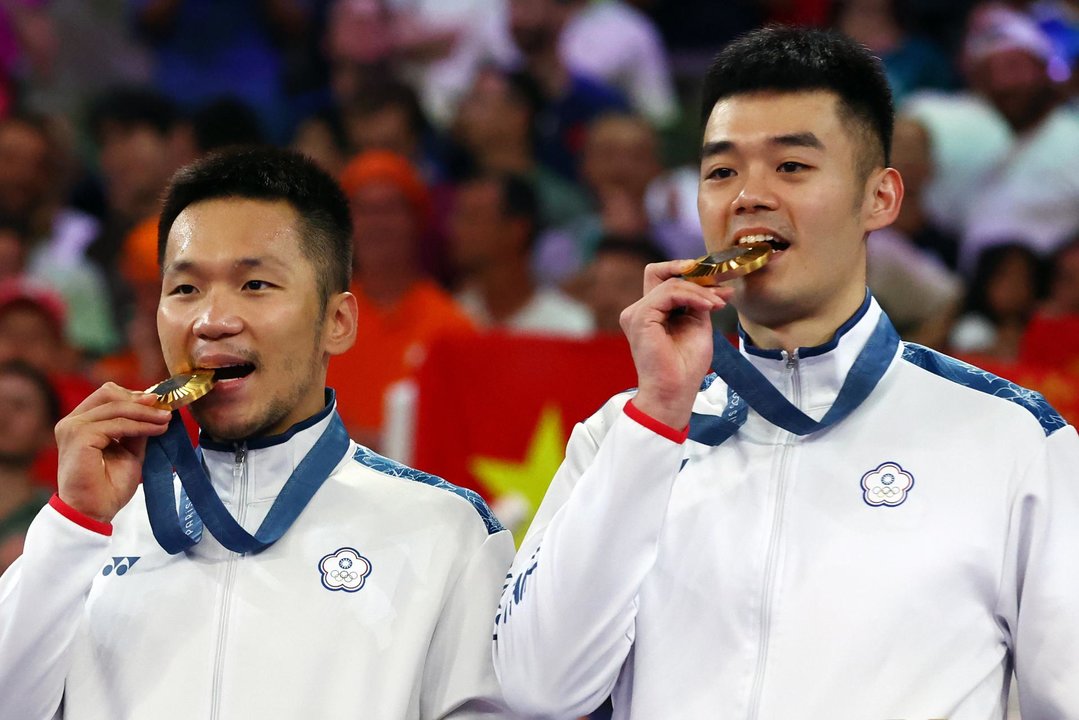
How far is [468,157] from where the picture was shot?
855cm

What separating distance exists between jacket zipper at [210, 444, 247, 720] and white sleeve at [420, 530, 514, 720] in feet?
1.29

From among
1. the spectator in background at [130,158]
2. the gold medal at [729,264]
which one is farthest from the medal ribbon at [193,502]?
the spectator in background at [130,158]

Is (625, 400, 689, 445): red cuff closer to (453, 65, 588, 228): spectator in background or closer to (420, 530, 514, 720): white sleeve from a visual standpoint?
(420, 530, 514, 720): white sleeve

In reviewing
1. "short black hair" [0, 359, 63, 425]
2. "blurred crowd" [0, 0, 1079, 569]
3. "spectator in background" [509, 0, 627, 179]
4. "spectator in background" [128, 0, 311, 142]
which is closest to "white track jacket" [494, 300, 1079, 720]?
"blurred crowd" [0, 0, 1079, 569]

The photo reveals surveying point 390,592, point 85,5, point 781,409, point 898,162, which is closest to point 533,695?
point 390,592

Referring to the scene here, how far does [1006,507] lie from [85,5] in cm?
787

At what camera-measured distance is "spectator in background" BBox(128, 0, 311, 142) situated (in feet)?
31.0

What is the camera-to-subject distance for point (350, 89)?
900cm

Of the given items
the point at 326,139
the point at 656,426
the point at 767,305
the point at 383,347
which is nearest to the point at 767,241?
the point at 767,305

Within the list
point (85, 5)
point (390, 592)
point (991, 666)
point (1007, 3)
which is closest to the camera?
point (991, 666)

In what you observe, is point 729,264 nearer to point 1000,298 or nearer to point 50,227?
point 1000,298

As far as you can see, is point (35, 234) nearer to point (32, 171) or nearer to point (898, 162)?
point (32, 171)

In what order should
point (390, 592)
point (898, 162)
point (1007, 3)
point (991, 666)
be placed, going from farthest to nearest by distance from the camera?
point (1007, 3) → point (898, 162) → point (390, 592) → point (991, 666)

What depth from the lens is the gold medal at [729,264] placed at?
308 centimetres
